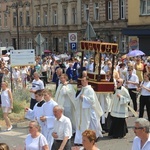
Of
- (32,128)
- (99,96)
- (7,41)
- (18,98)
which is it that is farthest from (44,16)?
(32,128)

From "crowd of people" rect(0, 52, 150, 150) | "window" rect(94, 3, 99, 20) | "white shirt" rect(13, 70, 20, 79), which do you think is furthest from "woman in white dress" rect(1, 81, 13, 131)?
"window" rect(94, 3, 99, 20)

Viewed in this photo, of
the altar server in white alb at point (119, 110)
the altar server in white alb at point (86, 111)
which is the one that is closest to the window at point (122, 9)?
the altar server in white alb at point (119, 110)

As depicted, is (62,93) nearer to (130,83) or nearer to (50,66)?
(130,83)

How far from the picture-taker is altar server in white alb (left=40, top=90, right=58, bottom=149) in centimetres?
1001

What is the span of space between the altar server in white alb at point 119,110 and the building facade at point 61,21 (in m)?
27.2

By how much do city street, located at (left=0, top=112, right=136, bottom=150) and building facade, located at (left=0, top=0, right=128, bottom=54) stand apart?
25531 millimetres

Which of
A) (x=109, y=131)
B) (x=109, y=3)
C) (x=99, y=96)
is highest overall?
(x=109, y=3)

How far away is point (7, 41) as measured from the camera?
69.2 metres

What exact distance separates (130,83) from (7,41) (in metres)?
54.0

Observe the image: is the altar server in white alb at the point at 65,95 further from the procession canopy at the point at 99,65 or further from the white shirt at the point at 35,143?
the white shirt at the point at 35,143

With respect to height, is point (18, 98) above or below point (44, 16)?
below

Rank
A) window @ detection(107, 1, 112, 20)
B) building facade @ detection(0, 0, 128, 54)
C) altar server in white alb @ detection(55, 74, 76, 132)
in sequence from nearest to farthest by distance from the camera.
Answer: altar server in white alb @ detection(55, 74, 76, 132) → building facade @ detection(0, 0, 128, 54) → window @ detection(107, 1, 112, 20)

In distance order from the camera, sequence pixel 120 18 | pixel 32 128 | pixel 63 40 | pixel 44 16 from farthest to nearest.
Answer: pixel 44 16 → pixel 63 40 → pixel 120 18 → pixel 32 128

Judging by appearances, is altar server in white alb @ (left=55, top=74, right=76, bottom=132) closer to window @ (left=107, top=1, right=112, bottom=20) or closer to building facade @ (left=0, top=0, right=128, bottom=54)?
building facade @ (left=0, top=0, right=128, bottom=54)
